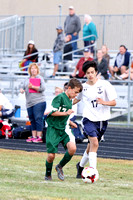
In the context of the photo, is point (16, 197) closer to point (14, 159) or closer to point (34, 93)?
point (14, 159)

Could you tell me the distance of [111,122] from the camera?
16859 millimetres

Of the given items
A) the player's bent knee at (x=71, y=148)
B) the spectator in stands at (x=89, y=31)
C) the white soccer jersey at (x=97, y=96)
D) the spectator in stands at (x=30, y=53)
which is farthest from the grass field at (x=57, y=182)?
the spectator in stands at (x=89, y=31)

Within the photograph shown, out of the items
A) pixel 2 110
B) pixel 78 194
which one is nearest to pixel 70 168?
pixel 78 194

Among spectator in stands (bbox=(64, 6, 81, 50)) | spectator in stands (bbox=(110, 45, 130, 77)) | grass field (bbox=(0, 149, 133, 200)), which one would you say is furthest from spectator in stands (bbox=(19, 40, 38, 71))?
grass field (bbox=(0, 149, 133, 200))

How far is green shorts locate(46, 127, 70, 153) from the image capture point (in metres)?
7.41

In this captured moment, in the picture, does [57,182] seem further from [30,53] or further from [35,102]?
[30,53]

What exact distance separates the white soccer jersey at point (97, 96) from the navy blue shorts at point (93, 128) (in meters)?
0.07

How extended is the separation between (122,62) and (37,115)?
5.16 meters

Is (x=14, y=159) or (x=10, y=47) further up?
(x=10, y=47)

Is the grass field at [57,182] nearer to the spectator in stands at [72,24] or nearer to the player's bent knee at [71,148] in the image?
the player's bent knee at [71,148]

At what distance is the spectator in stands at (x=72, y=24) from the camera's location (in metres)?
19.6

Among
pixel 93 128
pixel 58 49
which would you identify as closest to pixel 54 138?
pixel 93 128

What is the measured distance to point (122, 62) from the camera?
56.0 ft

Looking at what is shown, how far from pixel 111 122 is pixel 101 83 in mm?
9111
